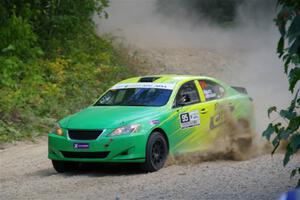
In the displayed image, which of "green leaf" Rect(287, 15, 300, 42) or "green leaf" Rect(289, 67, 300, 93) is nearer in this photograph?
"green leaf" Rect(287, 15, 300, 42)

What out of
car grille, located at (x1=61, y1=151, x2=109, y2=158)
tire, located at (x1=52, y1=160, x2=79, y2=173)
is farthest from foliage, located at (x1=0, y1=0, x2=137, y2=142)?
car grille, located at (x1=61, y1=151, x2=109, y2=158)

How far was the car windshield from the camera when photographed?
11.6 metres

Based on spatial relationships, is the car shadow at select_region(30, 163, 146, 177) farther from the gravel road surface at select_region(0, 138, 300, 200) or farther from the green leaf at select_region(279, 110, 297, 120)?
the green leaf at select_region(279, 110, 297, 120)

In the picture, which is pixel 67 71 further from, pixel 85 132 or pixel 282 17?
pixel 282 17

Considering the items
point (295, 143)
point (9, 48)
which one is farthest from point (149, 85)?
point (9, 48)

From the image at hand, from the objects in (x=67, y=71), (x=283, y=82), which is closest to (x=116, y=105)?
(x=67, y=71)

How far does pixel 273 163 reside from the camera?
10.9m

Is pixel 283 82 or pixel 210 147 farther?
pixel 283 82

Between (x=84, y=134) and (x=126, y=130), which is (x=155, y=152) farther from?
(x=84, y=134)

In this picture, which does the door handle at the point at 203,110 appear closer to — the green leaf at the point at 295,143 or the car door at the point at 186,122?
the car door at the point at 186,122

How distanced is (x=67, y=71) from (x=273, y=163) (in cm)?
1090

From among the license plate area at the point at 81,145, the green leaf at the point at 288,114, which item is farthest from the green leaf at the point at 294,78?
the license plate area at the point at 81,145

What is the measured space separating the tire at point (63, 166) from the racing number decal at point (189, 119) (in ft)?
6.23

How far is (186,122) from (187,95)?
2.21 feet
